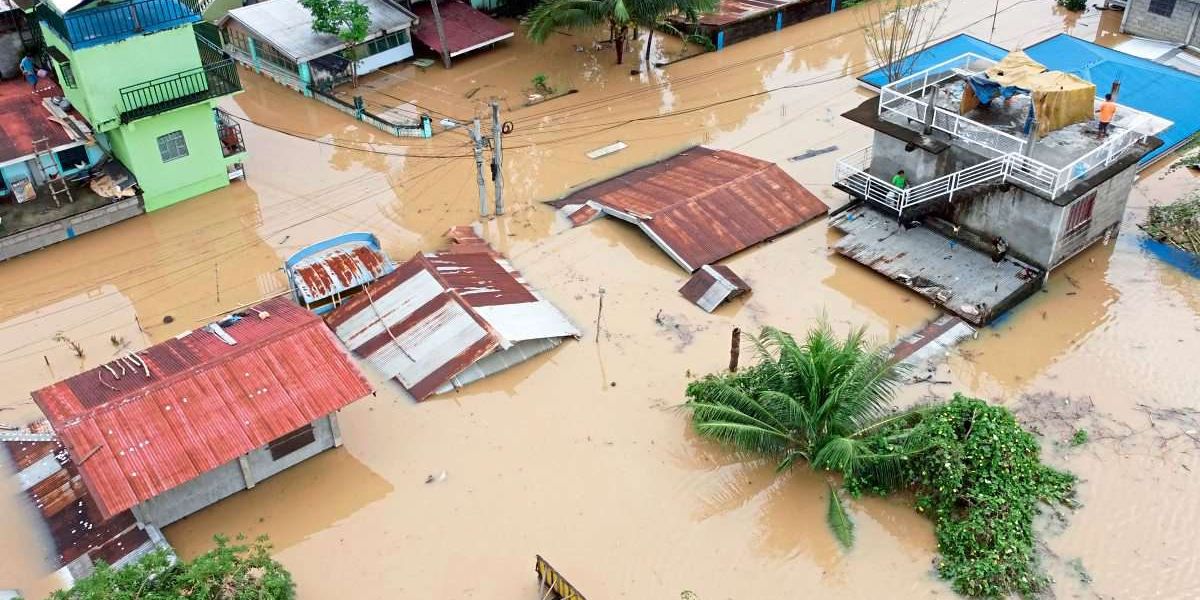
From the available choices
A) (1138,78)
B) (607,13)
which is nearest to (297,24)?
(607,13)


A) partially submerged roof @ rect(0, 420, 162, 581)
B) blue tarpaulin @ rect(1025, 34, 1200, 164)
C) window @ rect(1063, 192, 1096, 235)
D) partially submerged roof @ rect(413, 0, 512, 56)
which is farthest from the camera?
partially submerged roof @ rect(413, 0, 512, 56)

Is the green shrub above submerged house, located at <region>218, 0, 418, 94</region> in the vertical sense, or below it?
below

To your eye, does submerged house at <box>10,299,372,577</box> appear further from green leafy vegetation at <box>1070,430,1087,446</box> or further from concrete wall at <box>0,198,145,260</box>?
green leafy vegetation at <box>1070,430,1087,446</box>

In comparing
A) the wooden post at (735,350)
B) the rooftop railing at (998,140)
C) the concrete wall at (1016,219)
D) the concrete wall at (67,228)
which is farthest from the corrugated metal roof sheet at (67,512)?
the concrete wall at (1016,219)

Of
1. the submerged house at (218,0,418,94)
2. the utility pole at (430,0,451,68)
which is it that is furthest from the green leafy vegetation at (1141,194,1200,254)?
the submerged house at (218,0,418,94)

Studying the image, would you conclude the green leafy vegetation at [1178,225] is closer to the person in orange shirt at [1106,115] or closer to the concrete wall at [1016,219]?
the person in orange shirt at [1106,115]

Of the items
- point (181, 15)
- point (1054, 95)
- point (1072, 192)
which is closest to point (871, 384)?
point (1072, 192)
